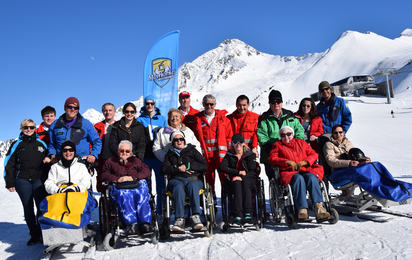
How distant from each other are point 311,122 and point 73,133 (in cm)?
341

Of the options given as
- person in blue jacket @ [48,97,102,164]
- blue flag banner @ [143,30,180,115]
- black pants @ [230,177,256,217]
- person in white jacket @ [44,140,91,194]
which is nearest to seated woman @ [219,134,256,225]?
black pants @ [230,177,256,217]

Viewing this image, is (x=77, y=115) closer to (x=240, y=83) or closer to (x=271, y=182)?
(x=271, y=182)

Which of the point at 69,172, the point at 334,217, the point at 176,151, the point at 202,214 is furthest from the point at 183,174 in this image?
the point at 334,217

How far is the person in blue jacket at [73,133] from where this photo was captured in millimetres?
3971

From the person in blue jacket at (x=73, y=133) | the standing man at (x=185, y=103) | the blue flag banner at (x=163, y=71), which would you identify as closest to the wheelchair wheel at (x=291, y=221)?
the standing man at (x=185, y=103)

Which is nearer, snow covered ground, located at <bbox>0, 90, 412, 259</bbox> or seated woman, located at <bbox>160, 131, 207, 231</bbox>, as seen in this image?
snow covered ground, located at <bbox>0, 90, 412, 259</bbox>

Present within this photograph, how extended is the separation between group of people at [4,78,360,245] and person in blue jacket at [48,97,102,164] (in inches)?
0.5

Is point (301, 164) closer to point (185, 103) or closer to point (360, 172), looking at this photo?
point (360, 172)

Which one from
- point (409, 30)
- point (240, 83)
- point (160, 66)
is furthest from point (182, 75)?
point (160, 66)

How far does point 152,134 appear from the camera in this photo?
448 centimetres

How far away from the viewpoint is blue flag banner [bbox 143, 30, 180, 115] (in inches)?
286

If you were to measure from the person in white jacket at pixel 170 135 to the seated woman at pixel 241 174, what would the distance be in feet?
1.47

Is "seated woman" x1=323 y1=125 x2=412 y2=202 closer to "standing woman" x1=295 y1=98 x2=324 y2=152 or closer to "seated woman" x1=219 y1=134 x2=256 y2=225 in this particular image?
"standing woman" x1=295 y1=98 x2=324 y2=152

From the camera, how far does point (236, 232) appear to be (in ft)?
11.9
